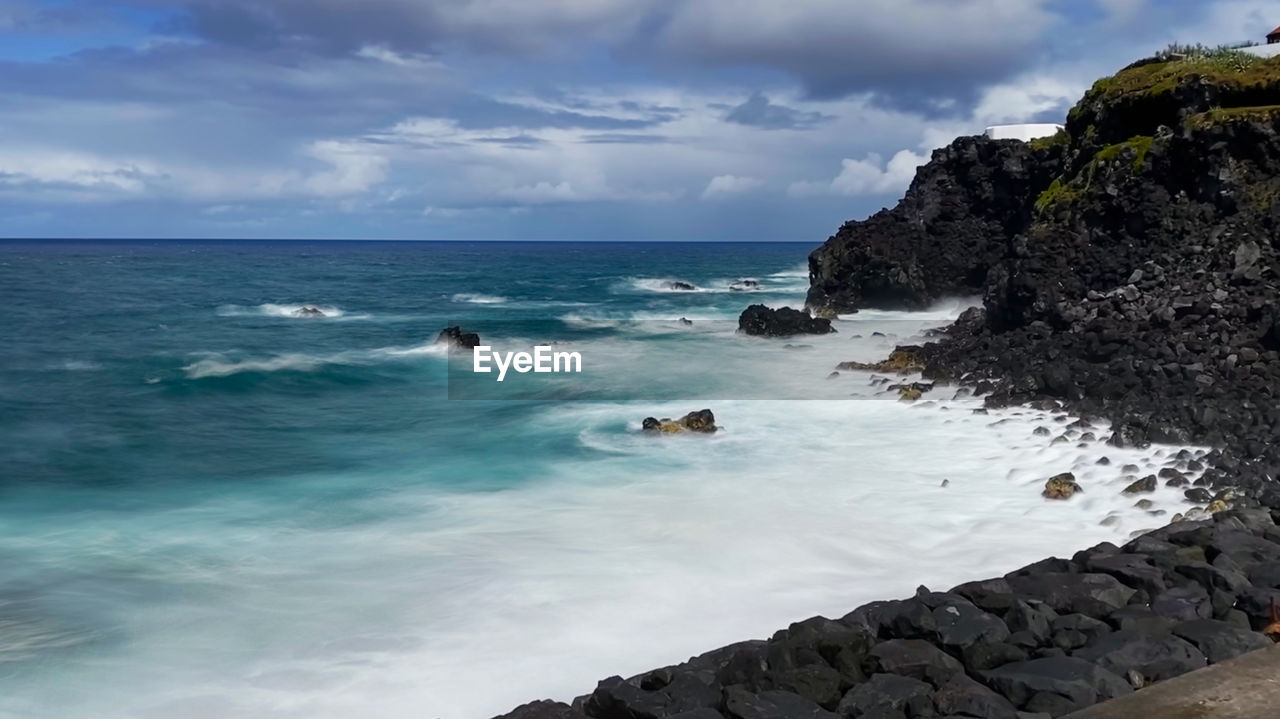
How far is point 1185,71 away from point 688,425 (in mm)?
18001

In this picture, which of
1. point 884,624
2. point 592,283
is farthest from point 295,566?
point 592,283

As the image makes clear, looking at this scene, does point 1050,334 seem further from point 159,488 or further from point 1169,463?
point 159,488

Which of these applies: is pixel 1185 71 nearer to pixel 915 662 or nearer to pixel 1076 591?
pixel 1076 591

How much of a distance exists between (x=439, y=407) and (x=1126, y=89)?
66.9 feet

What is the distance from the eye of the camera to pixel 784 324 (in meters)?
35.8

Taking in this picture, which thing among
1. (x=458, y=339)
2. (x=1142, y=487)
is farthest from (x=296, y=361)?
(x=1142, y=487)

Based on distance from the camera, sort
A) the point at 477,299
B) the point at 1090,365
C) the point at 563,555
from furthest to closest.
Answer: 1. the point at 477,299
2. the point at 1090,365
3. the point at 563,555

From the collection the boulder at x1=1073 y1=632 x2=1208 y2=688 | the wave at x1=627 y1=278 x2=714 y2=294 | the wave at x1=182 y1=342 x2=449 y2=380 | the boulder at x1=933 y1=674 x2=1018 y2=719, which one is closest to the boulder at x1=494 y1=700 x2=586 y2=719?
the boulder at x1=933 y1=674 x2=1018 y2=719

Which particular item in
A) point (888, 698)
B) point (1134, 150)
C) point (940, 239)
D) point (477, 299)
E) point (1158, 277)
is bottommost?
point (888, 698)

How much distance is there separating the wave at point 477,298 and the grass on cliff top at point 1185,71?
37.2 metres

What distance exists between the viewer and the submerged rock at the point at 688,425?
776 inches

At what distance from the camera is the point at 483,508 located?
15359mm

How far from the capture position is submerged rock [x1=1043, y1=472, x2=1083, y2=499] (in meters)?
14.1

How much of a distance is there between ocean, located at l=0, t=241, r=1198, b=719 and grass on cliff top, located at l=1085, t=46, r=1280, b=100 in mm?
10511
